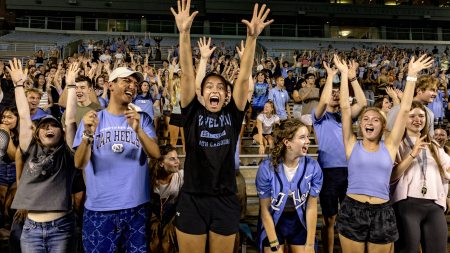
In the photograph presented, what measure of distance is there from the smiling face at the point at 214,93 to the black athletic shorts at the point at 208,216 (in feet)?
2.12

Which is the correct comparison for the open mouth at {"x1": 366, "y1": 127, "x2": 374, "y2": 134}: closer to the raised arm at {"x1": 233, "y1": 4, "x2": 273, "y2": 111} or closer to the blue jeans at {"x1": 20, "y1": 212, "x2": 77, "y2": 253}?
the raised arm at {"x1": 233, "y1": 4, "x2": 273, "y2": 111}

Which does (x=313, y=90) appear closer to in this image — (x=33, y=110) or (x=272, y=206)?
(x=272, y=206)

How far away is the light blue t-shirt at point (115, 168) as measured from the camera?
9.07 ft

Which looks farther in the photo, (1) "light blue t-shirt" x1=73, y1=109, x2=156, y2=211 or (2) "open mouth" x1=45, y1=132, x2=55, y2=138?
(2) "open mouth" x1=45, y1=132, x2=55, y2=138

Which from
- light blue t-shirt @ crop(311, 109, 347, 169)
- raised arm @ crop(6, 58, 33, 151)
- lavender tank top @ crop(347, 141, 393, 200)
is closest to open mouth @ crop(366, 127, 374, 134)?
lavender tank top @ crop(347, 141, 393, 200)

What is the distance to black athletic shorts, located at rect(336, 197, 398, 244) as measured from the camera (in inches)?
123

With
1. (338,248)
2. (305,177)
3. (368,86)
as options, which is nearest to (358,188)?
(305,177)

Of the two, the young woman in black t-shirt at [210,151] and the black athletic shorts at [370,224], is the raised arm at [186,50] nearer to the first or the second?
the young woman in black t-shirt at [210,151]

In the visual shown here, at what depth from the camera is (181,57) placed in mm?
2645

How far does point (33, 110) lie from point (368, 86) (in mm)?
10566

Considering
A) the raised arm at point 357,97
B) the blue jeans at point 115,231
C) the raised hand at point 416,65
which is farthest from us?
the raised arm at point 357,97

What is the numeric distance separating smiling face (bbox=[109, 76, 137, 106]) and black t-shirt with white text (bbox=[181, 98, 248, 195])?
452 millimetres

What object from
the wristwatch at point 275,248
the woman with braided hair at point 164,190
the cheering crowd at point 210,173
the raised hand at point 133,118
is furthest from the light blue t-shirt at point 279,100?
the raised hand at point 133,118

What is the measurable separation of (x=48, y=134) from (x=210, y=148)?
1.34 metres
